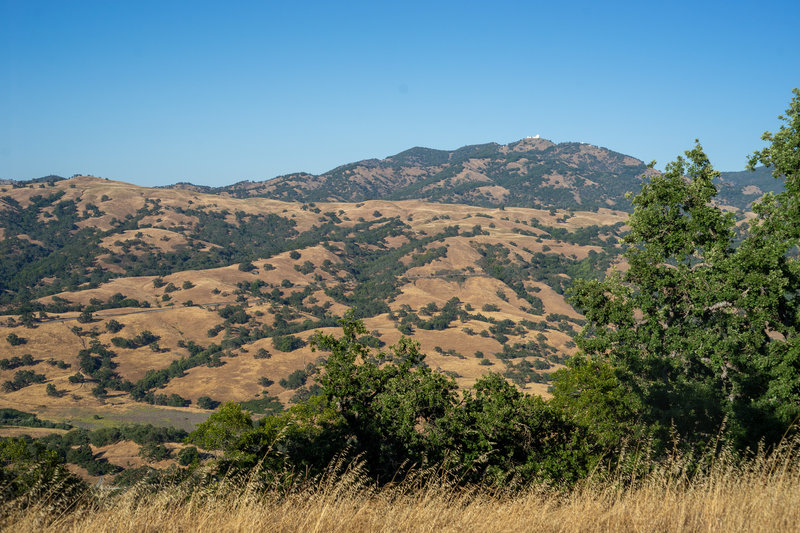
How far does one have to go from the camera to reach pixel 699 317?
19000mm

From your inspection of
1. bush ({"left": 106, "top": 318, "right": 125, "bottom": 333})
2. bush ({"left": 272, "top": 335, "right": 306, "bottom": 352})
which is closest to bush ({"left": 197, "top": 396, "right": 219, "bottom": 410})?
bush ({"left": 272, "top": 335, "right": 306, "bottom": 352})

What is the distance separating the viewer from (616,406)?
72.0ft

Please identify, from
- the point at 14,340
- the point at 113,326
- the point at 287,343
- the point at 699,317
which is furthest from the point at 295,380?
the point at 699,317

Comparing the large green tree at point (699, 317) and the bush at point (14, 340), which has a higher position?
the large green tree at point (699, 317)

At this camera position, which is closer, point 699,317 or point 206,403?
point 699,317

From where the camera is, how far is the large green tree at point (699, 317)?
1580cm

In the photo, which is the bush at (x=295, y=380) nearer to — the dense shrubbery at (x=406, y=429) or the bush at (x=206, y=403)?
the bush at (x=206, y=403)

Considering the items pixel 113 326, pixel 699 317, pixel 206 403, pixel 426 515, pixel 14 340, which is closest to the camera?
pixel 426 515

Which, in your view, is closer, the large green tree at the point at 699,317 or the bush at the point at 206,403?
the large green tree at the point at 699,317

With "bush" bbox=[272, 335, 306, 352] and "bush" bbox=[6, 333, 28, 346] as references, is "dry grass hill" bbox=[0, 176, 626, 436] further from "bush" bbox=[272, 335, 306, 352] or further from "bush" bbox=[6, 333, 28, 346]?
"bush" bbox=[6, 333, 28, 346]

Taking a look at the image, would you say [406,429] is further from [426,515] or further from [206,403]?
[206,403]

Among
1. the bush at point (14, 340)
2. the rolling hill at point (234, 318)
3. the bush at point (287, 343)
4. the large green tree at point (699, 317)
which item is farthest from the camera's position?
the bush at point (287, 343)

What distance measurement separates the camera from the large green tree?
15805 millimetres

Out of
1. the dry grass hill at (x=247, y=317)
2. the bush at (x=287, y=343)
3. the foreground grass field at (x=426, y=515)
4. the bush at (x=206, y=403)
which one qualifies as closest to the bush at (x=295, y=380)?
the dry grass hill at (x=247, y=317)
